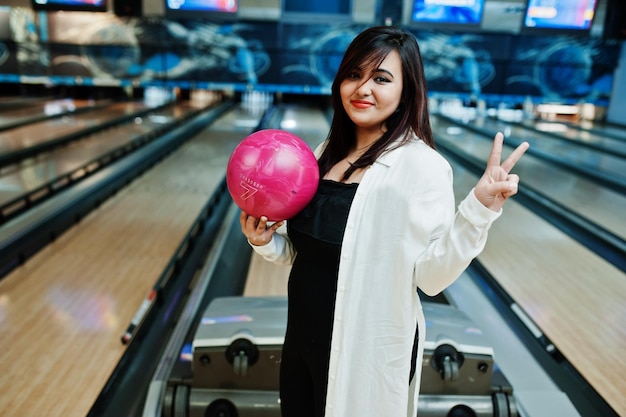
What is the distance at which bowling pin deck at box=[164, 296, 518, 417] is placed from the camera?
1609 millimetres

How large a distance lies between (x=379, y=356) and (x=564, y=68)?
9610 millimetres

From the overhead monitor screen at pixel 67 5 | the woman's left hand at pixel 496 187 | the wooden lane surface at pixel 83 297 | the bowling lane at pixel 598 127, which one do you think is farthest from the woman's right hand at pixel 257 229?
the bowling lane at pixel 598 127

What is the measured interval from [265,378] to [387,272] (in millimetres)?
850

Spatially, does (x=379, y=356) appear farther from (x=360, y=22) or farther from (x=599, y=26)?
(x=599, y=26)

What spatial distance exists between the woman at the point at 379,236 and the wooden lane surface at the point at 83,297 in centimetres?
120

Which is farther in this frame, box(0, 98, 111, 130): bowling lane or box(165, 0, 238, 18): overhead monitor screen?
box(0, 98, 111, 130): bowling lane

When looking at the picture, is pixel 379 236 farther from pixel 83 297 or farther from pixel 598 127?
pixel 598 127

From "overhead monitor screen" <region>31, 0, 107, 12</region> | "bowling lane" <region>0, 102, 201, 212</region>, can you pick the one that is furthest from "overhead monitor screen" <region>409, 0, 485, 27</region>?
"bowling lane" <region>0, 102, 201, 212</region>

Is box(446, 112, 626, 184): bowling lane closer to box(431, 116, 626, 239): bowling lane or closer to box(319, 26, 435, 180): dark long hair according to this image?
box(431, 116, 626, 239): bowling lane

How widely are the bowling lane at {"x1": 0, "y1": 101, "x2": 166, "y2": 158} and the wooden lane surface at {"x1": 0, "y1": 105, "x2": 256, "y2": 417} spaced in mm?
1840

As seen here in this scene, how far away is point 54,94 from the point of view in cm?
1005

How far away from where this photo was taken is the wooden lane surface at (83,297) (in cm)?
191

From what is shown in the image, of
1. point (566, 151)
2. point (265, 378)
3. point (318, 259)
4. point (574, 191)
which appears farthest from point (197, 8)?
point (318, 259)

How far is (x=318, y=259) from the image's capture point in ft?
3.56
